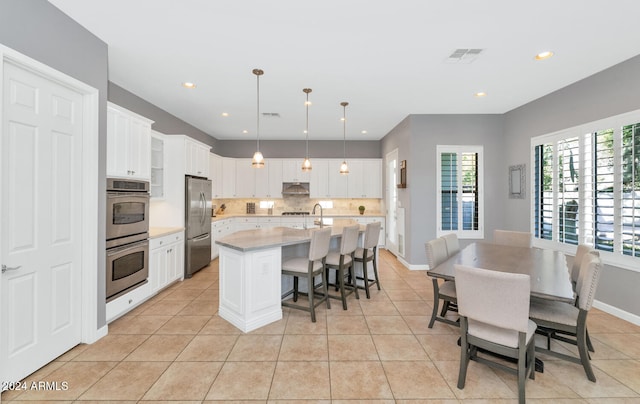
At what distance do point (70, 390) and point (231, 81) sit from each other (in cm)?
350

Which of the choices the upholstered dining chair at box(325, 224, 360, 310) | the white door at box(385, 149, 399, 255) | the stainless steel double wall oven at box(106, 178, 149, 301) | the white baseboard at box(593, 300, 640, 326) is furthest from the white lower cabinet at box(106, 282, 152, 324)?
the white baseboard at box(593, 300, 640, 326)

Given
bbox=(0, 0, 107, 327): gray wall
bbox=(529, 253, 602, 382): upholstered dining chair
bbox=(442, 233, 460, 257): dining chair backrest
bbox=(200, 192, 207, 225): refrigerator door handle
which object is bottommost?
bbox=(529, 253, 602, 382): upholstered dining chair

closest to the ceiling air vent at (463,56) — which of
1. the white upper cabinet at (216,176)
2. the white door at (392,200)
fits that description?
the white door at (392,200)

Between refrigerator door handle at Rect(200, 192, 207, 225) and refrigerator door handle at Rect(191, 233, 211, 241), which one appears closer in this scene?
refrigerator door handle at Rect(191, 233, 211, 241)

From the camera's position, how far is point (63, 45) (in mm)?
2336

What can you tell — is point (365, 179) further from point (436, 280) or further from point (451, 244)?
point (436, 280)

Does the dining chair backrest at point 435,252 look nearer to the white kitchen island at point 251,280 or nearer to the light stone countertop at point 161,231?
the white kitchen island at point 251,280

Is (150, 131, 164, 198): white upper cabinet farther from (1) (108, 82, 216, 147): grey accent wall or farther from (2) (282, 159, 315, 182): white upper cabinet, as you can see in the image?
(2) (282, 159, 315, 182): white upper cabinet

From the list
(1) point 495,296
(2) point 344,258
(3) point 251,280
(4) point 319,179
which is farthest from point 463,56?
(4) point 319,179

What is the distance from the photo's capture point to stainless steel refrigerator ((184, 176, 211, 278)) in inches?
184

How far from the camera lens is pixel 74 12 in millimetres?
2348

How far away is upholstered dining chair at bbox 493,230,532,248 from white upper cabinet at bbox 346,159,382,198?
3.73 metres

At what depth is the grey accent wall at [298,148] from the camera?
7.50 meters

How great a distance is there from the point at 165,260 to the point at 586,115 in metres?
6.07
